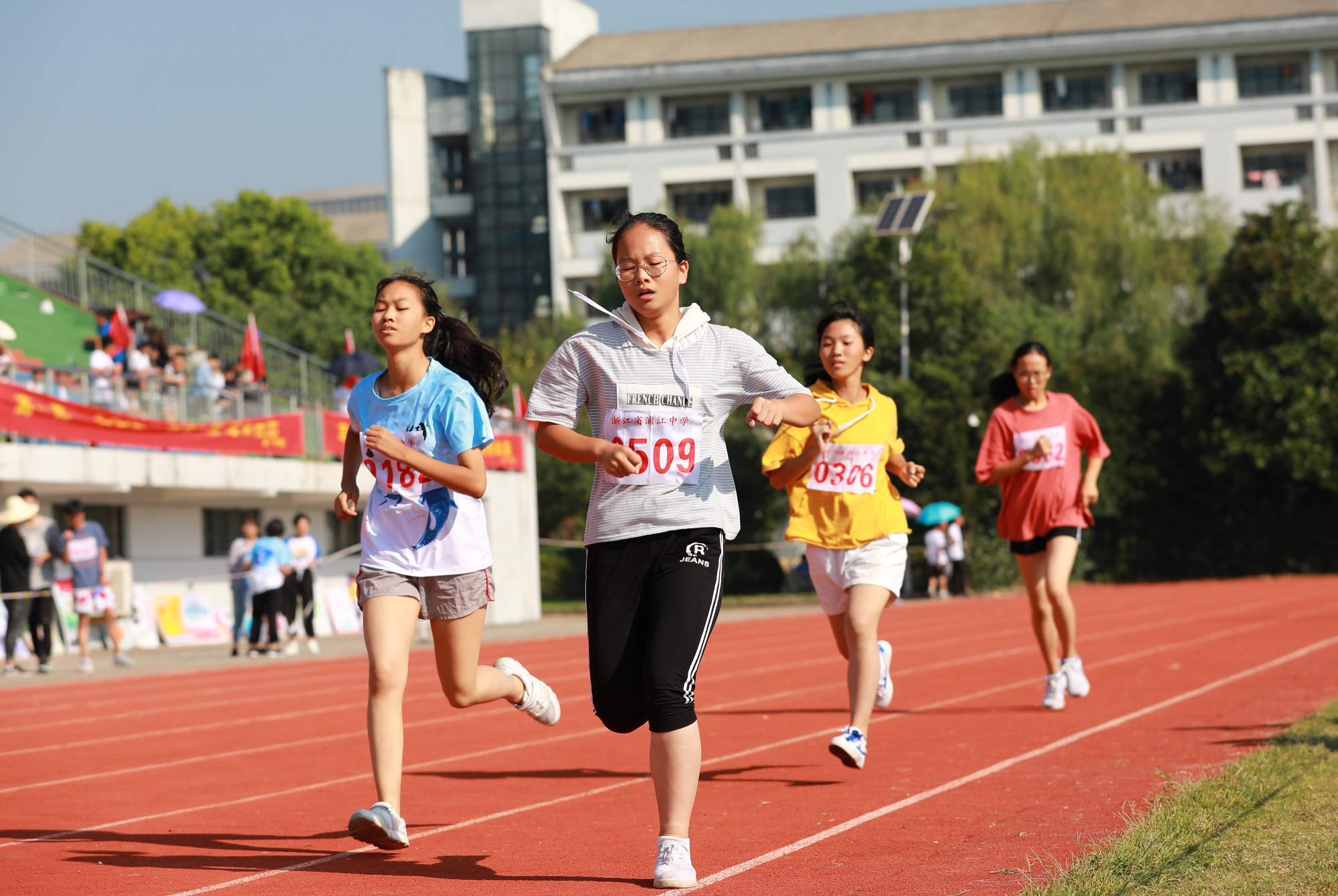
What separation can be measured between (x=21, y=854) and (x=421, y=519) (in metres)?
2.15

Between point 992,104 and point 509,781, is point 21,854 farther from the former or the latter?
point 992,104

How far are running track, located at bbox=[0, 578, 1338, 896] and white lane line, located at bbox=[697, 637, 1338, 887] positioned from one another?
0.08 ft

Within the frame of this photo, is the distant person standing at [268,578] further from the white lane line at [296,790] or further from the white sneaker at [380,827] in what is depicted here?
the white sneaker at [380,827]

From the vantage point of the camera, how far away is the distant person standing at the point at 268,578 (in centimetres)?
1981

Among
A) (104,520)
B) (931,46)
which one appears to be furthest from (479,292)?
(104,520)

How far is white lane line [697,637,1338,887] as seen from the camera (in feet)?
17.7

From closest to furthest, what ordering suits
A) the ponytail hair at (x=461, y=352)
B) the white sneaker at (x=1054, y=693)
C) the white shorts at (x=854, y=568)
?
the ponytail hair at (x=461, y=352) → the white shorts at (x=854, y=568) → the white sneaker at (x=1054, y=693)

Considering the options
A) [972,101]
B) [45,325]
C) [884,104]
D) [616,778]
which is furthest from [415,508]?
[972,101]

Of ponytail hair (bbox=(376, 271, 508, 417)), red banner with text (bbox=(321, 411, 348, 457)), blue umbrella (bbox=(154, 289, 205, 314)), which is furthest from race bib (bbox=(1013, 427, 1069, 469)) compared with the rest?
blue umbrella (bbox=(154, 289, 205, 314))

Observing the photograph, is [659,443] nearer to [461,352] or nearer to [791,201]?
[461,352]

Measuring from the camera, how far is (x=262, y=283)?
65688 millimetres

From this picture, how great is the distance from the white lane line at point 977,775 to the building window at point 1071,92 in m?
58.1

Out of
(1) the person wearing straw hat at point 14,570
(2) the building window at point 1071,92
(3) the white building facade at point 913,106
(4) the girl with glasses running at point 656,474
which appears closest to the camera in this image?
(4) the girl with glasses running at point 656,474

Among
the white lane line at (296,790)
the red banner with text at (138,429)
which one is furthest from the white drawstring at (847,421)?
the red banner with text at (138,429)
